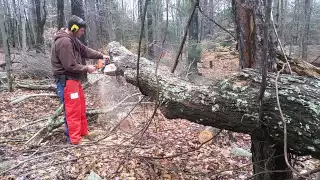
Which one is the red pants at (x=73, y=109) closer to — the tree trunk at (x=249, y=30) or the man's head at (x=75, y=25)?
the man's head at (x=75, y=25)

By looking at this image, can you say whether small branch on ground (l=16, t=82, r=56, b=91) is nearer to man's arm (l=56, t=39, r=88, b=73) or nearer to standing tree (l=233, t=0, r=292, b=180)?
man's arm (l=56, t=39, r=88, b=73)

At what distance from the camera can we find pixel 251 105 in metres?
2.15

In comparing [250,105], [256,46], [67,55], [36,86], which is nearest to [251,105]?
[250,105]

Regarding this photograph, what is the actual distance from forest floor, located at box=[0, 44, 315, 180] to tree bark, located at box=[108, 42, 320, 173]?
0.37 metres

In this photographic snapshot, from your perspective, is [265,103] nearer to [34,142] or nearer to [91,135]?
[91,135]

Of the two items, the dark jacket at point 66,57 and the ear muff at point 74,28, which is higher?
the ear muff at point 74,28

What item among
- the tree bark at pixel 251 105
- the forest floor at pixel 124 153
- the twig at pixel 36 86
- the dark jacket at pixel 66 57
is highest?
the dark jacket at pixel 66 57

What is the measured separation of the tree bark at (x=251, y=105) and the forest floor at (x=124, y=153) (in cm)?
37

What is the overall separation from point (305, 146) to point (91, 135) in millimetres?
3091

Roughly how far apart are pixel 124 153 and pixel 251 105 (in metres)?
1.90

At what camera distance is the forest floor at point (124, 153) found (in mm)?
3189

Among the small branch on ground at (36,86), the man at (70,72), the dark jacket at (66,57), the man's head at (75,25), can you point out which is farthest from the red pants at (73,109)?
the small branch on ground at (36,86)

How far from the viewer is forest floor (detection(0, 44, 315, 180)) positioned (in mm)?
3189

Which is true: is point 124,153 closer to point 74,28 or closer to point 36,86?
point 74,28
